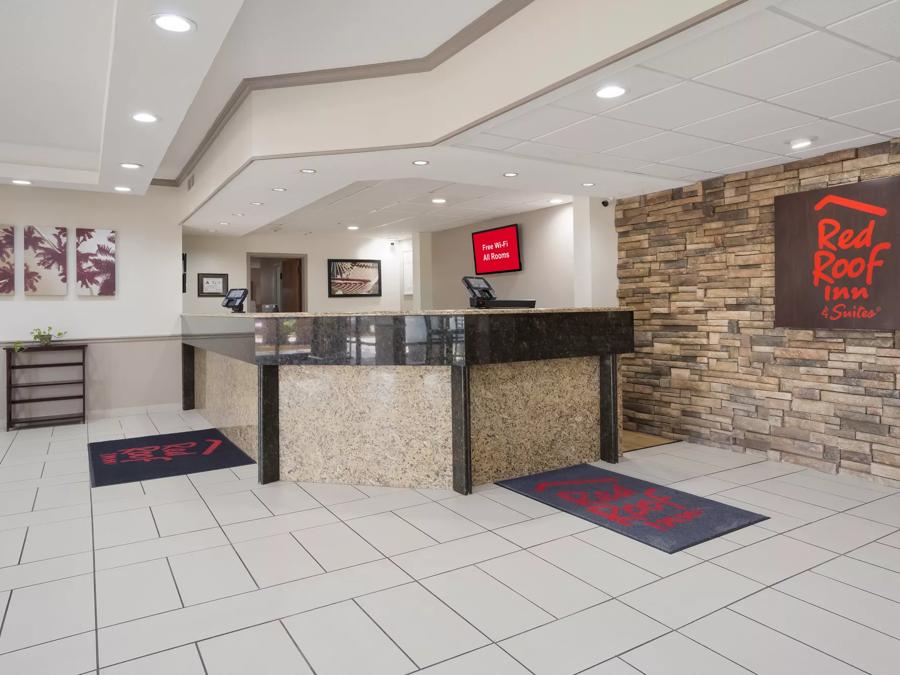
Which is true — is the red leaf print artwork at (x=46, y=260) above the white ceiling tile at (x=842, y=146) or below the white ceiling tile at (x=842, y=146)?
below

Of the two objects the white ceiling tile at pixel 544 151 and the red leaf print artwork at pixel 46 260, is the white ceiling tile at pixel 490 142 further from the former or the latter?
the red leaf print artwork at pixel 46 260

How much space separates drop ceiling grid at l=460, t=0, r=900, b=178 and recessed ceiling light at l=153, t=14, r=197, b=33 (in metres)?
1.75

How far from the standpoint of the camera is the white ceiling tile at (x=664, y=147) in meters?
4.01

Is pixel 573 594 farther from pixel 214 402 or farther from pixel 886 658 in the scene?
pixel 214 402

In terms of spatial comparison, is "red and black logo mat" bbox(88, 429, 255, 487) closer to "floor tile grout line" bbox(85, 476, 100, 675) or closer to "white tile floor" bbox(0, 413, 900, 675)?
"white tile floor" bbox(0, 413, 900, 675)

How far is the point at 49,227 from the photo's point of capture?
266 inches

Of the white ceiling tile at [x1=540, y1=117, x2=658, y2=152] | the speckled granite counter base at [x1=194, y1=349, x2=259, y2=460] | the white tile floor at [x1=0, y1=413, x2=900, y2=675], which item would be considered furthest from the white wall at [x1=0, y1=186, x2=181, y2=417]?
the white ceiling tile at [x1=540, y1=117, x2=658, y2=152]

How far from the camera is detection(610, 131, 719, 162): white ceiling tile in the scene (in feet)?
13.2

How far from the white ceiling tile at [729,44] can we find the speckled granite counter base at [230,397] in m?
3.63

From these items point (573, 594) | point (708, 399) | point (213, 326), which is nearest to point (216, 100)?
point (213, 326)

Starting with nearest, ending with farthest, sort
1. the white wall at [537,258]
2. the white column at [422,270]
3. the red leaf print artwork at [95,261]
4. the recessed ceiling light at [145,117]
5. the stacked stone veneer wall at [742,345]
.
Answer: the recessed ceiling light at [145,117]
the stacked stone veneer wall at [742,345]
the red leaf print artwork at [95,261]
the white wall at [537,258]
the white column at [422,270]

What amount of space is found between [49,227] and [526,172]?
563 cm

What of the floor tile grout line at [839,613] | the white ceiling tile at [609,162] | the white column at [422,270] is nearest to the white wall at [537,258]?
the white column at [422,270]

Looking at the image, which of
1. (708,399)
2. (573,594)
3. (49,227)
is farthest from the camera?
(49,227)
